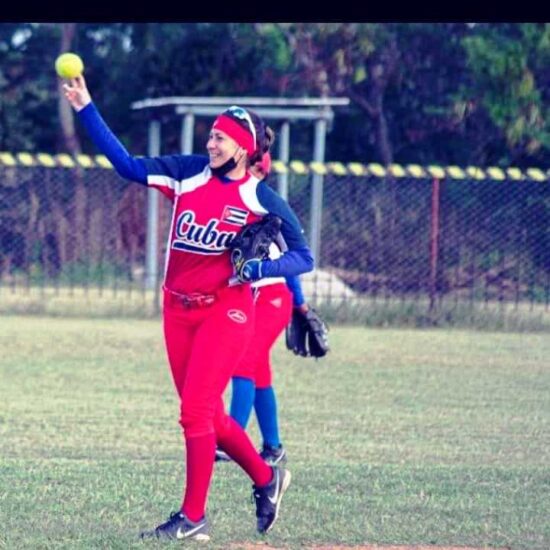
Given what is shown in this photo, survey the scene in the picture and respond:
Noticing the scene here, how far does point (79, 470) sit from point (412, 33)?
2095 cm

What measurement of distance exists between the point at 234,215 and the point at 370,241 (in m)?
12.1

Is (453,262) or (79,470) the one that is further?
(453,262)

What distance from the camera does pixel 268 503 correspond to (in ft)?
22.3

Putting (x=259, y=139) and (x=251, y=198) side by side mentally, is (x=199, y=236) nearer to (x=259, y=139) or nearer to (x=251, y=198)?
(x=251, y=198)

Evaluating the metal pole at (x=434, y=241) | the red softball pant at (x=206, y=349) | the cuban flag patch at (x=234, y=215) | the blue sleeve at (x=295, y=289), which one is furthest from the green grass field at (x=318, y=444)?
the metal pole at (x=434, y=241)

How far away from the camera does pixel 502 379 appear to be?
13.1 m

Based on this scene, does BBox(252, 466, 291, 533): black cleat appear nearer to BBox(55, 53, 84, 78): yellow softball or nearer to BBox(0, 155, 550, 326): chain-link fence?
BBox(55, 53, 84, 78): yellow softball

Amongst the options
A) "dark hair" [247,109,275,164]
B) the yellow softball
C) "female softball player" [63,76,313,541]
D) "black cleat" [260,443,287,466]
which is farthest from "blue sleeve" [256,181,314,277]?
"black cleat" [260,443,287,466]

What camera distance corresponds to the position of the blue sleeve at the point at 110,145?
656 centimetres

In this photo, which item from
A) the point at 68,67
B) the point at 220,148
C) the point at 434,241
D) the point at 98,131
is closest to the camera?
the point at 68,67

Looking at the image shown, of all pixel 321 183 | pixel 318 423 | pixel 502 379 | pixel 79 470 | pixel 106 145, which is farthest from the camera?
pixel 321 183

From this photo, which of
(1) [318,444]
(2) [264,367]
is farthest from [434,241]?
(2) [264,367]
